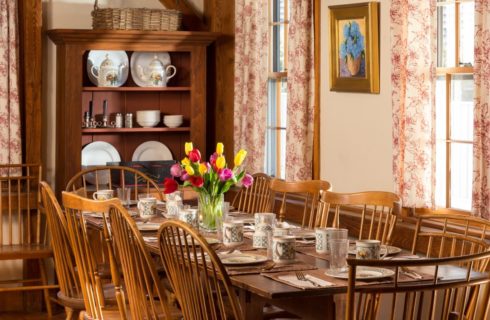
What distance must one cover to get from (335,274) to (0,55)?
3.60m

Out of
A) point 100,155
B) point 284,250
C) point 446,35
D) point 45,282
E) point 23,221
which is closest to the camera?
point 284,250

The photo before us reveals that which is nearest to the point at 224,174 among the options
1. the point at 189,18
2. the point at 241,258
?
the point at 241,258

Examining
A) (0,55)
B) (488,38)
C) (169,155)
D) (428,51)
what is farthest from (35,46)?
(488,38)

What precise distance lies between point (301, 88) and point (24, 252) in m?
1.92

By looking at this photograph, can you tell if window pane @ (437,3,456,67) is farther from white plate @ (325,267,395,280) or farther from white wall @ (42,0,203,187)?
white wall @ (42,0,203,187)

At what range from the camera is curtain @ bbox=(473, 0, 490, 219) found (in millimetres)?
3775

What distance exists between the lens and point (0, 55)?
19.3ft

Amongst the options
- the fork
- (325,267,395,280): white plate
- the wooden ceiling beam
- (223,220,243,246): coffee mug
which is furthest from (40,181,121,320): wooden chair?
the wooden ceiling beam

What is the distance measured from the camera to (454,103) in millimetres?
4270

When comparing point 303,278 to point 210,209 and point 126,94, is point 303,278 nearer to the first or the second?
point 210,209

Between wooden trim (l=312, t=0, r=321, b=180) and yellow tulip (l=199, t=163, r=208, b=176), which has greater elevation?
wooden trim (l=312, t=0, r=321, b=180)

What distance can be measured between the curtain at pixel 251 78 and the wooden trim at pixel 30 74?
4.26ft

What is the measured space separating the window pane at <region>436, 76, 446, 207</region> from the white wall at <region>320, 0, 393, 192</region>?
31cm

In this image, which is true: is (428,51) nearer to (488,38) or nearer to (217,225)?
(488,38)
